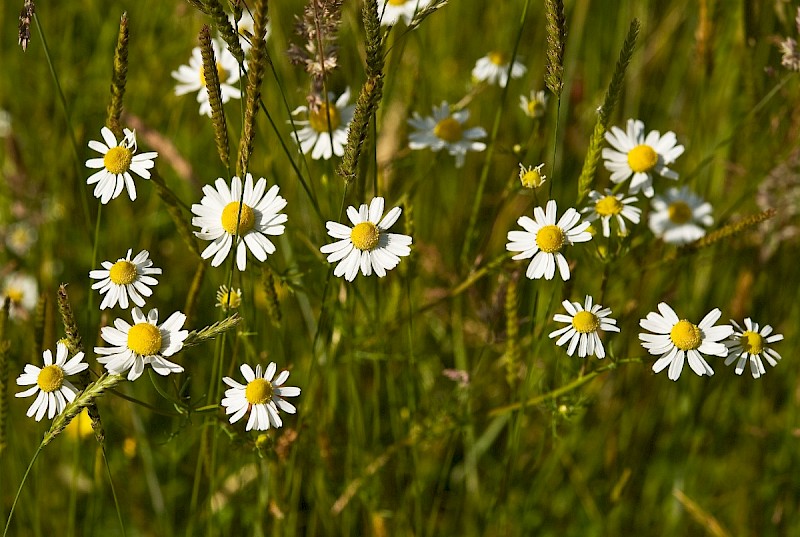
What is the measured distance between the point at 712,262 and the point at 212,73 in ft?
6.04

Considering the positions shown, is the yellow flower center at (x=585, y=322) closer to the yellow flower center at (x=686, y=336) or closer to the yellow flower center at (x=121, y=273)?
the yellow flower center at (x=686, y=336)

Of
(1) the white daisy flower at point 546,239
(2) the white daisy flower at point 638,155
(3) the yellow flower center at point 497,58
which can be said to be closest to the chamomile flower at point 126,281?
(1) the white daisy flower at point 546,239

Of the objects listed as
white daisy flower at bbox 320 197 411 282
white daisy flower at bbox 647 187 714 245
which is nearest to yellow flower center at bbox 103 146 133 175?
white daisy flower at bbox 320 197 411 282

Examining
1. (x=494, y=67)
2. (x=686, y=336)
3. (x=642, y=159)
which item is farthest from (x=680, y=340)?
(x=494, y=67)

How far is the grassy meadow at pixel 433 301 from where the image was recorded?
1.81 meters

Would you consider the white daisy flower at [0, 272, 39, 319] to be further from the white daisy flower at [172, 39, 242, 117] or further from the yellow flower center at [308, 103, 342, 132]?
the yellow flower center at [308, 103, 342, 132]

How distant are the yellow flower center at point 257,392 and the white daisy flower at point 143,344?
144 mm

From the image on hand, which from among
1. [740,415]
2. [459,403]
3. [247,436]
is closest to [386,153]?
[459,403]

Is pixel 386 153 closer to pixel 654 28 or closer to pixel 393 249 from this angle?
pixel 393 249

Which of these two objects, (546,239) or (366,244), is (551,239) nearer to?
(546,239)

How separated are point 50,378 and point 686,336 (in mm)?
1166

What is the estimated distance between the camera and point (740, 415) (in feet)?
7.70

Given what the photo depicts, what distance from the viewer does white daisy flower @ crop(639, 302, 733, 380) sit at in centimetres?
139

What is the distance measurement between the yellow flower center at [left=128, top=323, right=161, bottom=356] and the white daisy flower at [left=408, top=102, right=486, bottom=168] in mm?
855
